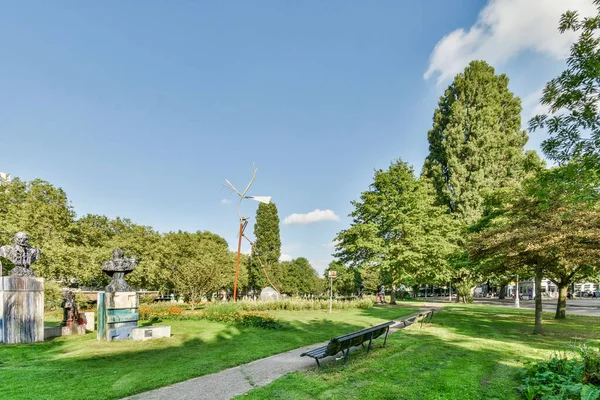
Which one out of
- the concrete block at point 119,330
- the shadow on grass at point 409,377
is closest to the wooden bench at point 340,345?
the shadow on grass at point 409,377

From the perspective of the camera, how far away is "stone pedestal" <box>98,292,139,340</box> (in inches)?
441

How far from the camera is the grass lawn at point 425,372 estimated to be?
578 cm

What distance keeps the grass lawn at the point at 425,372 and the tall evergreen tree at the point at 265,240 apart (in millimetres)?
45088

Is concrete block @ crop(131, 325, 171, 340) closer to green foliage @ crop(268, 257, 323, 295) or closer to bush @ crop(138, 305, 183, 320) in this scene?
bush @ crop(138, 305, 183, 320)

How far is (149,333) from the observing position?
11609 mm

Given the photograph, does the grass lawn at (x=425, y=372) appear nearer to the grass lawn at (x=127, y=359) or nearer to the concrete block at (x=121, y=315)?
the grass lawn at (x=127, y=359)

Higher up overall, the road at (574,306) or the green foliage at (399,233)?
the green foliage at (399,233)

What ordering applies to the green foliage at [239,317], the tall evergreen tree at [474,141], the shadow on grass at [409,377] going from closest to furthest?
the shadow on grass at [409,377], the green foliage at [239,317], the tall evergreen tree at [474,141]

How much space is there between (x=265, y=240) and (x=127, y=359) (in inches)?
1856

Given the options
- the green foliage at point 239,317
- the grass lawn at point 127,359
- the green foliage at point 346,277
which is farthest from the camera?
the green foliage at point 346,277

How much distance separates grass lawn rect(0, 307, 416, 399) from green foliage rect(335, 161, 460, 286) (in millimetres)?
14821

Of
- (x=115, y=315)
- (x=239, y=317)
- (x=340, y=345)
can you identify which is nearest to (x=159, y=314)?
(x=239, y=317)

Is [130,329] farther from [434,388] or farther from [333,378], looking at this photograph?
[434,388]

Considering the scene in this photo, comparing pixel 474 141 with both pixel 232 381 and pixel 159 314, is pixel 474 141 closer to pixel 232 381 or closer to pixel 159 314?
pixel 159 314
